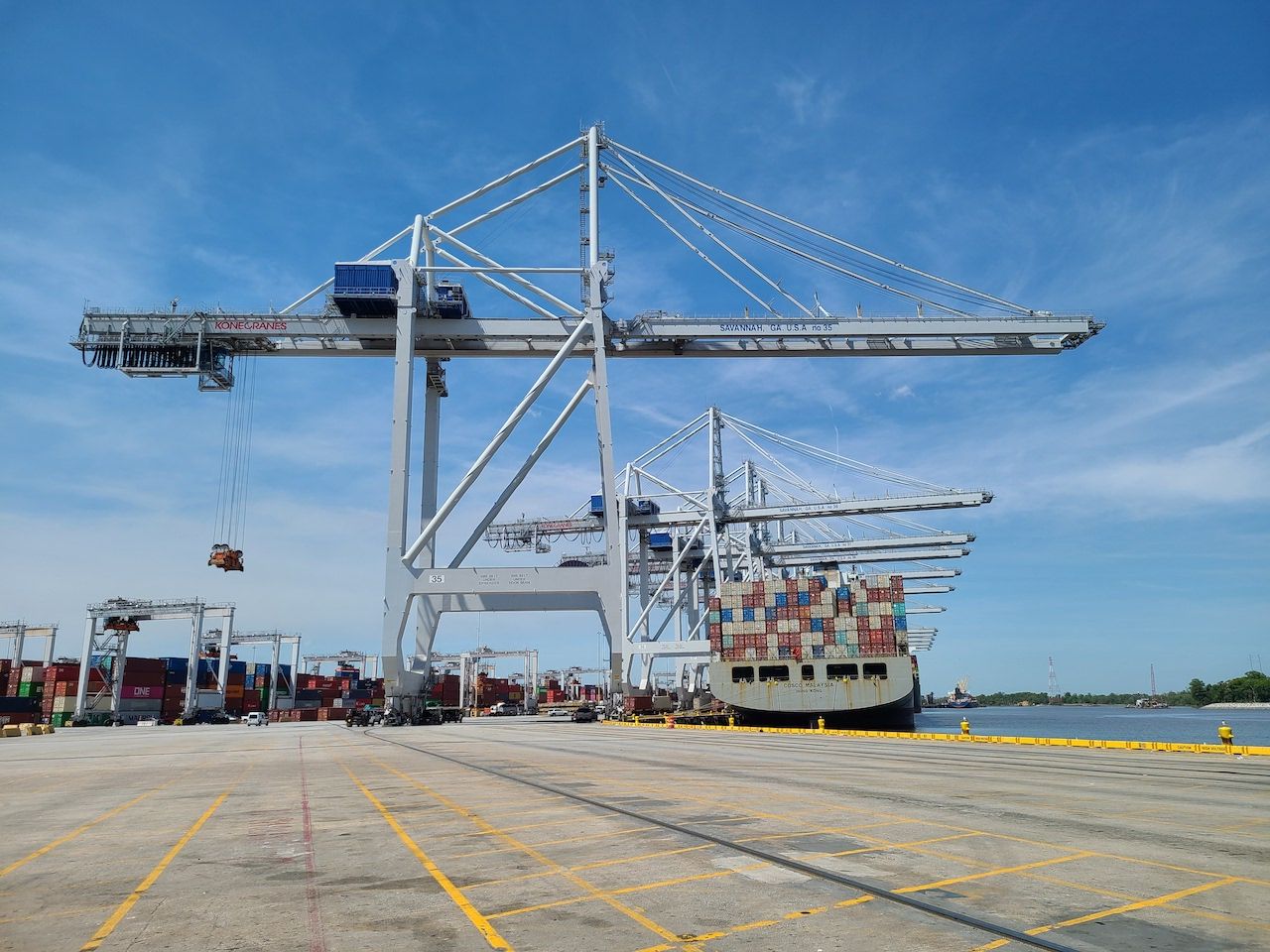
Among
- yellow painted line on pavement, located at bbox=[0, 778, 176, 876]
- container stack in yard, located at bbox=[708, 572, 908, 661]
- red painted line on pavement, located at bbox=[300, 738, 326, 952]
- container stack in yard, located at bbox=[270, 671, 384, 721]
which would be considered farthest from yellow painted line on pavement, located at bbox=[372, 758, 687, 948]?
container stack in yard, located at bbox=[270, 671, 384, 721]

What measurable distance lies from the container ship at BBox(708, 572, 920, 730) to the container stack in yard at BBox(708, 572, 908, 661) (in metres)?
0.06

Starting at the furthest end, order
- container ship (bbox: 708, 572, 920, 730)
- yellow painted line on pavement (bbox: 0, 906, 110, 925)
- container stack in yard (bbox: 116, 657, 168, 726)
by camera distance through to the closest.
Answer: container stack in yard (bbox: 116, 657, 168, 726) → container ship (bbox: 708, 572, 920, 730) → yellow painted line on pavement (bbox: 0, 906, 110, 925)

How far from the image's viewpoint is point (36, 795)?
1525cm

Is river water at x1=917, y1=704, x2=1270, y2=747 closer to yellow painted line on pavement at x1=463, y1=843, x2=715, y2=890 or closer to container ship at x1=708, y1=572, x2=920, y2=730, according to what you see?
container ship at x1=708, y1=572, x2=920, y2=730

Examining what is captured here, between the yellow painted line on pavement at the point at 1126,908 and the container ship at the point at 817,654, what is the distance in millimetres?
42614

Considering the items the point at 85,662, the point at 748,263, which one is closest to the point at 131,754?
the point at 748,263

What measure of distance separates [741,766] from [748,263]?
2884cm

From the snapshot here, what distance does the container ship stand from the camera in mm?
48062

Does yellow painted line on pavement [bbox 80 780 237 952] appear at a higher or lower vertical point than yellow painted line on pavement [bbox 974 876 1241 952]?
lower

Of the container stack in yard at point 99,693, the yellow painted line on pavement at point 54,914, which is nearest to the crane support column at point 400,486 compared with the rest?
the yellow painted line on pavement at point 54,914

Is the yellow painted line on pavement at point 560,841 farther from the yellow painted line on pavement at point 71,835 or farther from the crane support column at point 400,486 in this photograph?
the crane support column at point 400,486

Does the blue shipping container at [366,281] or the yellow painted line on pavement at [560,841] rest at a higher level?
the blue shipping container at [366,281]

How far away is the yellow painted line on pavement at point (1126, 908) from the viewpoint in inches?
209

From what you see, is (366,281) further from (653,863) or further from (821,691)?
(653,863)
